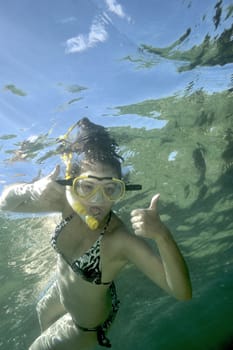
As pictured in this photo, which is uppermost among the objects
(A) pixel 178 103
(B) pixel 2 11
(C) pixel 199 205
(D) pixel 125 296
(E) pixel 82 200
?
(B) pixel 2 11

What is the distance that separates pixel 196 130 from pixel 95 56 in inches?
233

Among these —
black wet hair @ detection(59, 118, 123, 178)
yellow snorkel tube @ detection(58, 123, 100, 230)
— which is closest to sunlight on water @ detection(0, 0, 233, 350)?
black wet hair @ detection(59, 118, 123, 178)

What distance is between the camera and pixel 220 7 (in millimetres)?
8141

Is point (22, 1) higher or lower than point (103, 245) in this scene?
higher

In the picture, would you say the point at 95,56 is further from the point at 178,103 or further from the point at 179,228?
the point at 179,228

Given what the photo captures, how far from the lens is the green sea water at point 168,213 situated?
11883mm

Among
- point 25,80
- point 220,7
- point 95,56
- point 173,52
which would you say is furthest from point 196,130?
point 25,80

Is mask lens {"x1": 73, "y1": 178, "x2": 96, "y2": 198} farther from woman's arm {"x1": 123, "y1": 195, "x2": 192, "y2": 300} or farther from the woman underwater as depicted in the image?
woman's arm {"x1": 123, "y1": 195, "x2": 192, "y2": 300}

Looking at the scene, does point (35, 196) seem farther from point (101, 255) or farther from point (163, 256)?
point (163, 256)

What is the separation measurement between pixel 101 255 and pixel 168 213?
11.2m

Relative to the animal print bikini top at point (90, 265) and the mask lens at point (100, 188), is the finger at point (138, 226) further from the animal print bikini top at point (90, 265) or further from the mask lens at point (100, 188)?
the animal print bikini top at point (90, 265)

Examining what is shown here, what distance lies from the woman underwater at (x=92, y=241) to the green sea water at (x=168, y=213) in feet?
13.8

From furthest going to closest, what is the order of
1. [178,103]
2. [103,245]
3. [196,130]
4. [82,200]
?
[196,130] → [178,103] → [103,245] → [82,200]

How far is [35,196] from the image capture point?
6.61 metres
